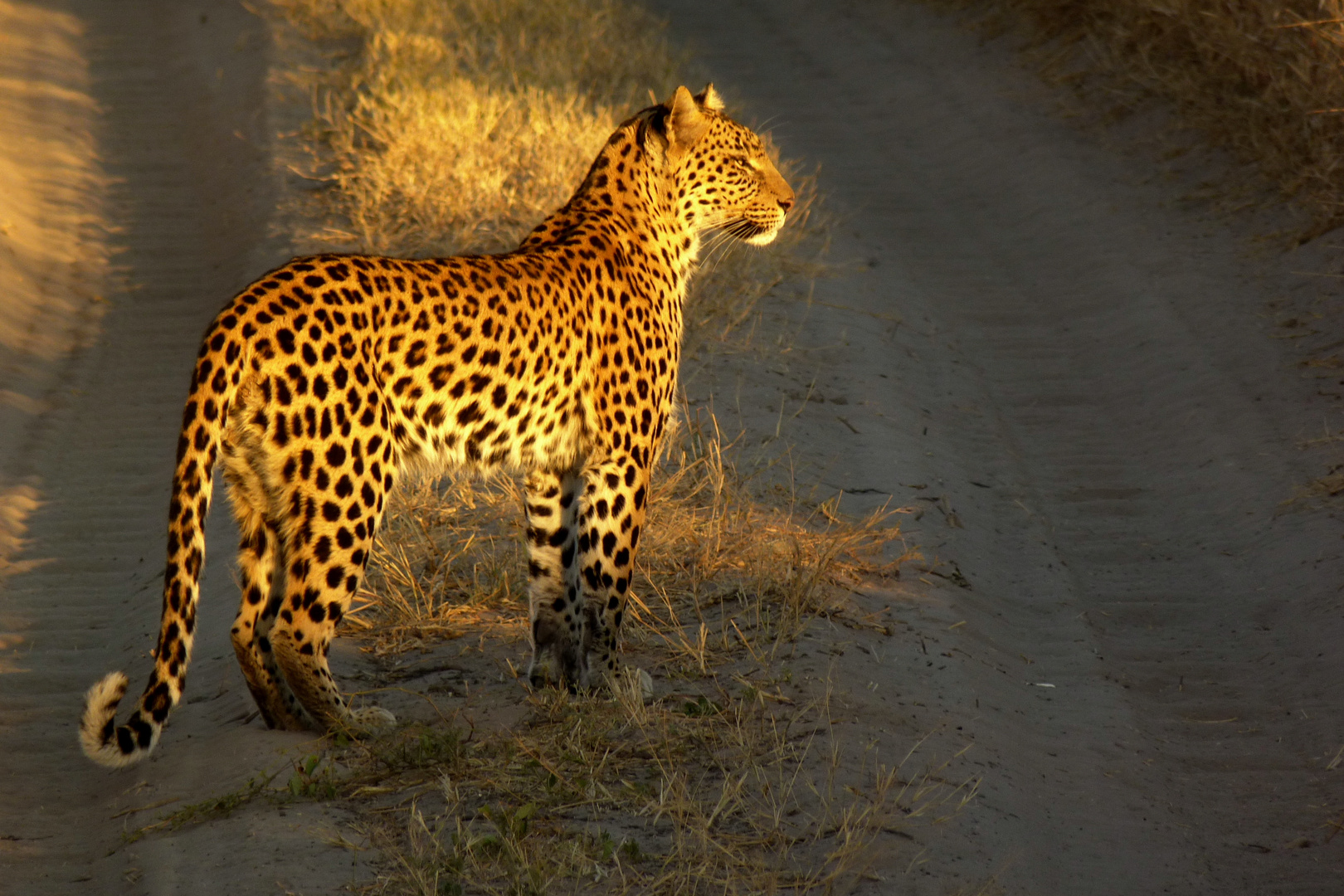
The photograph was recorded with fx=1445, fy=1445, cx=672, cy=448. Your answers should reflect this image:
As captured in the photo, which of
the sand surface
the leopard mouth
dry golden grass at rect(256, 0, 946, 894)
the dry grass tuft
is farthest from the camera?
the dry grass tuft

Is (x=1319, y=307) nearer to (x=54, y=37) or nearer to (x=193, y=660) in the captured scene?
(x=193, y=660)

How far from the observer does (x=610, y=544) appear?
5418 mm

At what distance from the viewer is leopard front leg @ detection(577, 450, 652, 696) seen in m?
5.40

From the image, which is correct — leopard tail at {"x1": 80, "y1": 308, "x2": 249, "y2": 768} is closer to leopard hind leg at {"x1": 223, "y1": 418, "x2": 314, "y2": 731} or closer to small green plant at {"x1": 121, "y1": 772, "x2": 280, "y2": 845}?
leopard hind leg at {"x1": 223, "y1": 418, "x2": 314, "y2": 731}

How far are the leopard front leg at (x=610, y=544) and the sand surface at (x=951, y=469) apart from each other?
96 centimetres

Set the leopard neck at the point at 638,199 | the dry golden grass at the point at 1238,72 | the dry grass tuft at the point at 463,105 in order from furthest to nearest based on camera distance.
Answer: the dry grass tuft at the point at 463,105
the dry golden grass at the point at 1238,72
the leopard neck at the point at 638,199

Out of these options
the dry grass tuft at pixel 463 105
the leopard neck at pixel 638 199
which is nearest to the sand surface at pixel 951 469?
the dry grass tuft at pixel 463 105

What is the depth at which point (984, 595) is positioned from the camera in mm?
6555

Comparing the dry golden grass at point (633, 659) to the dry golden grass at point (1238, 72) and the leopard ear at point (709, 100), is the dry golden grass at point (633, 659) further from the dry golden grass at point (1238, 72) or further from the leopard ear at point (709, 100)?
the dry golden grass at point (1238, 72)

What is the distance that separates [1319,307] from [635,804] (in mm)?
5955

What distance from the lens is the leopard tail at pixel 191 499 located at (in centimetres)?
447

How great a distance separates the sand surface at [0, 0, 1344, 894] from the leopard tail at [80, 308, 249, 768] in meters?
0.50

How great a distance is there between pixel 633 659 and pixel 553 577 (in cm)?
48

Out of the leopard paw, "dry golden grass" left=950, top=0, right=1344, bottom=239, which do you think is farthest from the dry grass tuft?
the leopard paw
